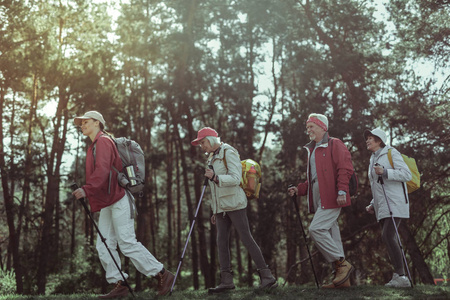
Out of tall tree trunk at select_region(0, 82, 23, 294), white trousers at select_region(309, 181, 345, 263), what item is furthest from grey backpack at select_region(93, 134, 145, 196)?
tall tree trunk at select_region(0, 82, 23, 294)

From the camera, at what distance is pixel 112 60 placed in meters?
21.1

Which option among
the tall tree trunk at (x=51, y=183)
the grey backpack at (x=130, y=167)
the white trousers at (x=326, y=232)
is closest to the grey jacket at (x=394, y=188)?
the white trousers at (x=326, y=232)

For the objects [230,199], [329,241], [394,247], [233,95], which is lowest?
[394,247]

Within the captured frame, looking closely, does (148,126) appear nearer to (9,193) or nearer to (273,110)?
(273,110)

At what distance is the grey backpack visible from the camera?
6332mm

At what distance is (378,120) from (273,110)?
8.05m

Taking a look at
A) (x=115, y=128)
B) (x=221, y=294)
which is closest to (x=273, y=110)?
(x=115, y=128)

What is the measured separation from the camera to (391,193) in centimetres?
706

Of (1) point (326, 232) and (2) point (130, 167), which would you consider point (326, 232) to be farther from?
(2) point (130, 167)

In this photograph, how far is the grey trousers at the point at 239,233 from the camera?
671 centimetres

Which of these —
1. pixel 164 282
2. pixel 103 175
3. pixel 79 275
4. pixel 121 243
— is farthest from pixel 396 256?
pixel 79 275

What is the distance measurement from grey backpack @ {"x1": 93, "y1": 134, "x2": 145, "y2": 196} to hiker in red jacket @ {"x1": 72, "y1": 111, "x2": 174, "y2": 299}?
0.07 m

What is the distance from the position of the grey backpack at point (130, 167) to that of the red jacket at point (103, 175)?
89mm

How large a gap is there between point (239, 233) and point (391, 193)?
2127 millimetres
